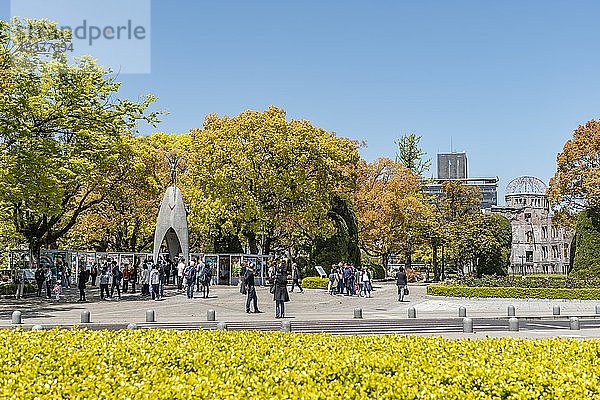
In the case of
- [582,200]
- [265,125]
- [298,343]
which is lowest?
[298,343]

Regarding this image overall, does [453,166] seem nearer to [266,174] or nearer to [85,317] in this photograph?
[266,174]

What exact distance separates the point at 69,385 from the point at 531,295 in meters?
25.3

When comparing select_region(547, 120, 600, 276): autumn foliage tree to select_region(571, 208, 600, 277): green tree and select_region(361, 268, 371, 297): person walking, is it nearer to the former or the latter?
select_region(571, 208, 600, 277): green tree

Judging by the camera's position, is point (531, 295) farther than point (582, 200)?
No

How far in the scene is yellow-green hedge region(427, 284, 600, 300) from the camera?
27.6 m

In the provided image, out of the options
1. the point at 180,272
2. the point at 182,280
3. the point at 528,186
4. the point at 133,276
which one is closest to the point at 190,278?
the point at 180,272

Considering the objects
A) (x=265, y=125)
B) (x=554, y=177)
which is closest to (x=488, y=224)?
(x=554, y=177)

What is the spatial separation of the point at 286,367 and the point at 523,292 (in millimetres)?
23628

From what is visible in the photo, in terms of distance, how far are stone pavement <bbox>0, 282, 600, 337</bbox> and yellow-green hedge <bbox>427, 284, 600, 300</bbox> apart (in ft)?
1.13

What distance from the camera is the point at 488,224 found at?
168 ft

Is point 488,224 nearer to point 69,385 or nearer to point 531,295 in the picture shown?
point 531,295

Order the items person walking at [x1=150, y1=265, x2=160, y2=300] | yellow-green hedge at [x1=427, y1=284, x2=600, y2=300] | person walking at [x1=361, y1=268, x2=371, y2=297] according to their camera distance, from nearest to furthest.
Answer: yellow-green hedge at [x1=427, y1=284, x2=600, y2=300]
person walking at [x1=150, y1=265, x2=160, y2=300]
person walking at [x1=361, y1=268, x2=371, y2=297]

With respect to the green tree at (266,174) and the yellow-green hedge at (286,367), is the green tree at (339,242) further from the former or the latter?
the yellow-green hedge at (286,367)

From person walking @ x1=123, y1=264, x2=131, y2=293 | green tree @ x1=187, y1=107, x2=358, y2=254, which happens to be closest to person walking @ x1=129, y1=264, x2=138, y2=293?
person walking @ x1=123, y1=264, x2=131, y2=293
